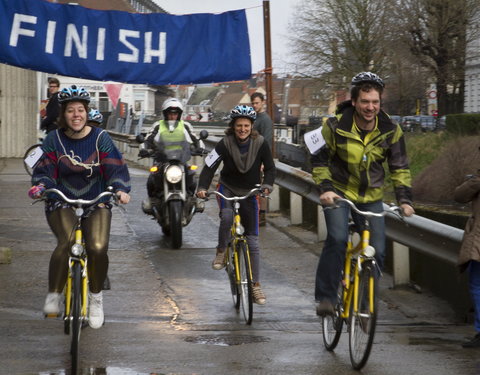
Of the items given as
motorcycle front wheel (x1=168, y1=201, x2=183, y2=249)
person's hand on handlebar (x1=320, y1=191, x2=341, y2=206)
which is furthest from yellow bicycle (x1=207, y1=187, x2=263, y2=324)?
motorcycle front wheel (x1=168, y1=201, x2=183, y2=249)

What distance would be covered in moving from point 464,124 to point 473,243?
111 feet

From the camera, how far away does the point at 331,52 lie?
6562cm

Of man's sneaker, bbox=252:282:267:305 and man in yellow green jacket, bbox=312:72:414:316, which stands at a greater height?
man in yellow green jacket, bbox=312:72:414:316

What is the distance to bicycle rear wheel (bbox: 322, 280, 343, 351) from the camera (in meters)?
7.33

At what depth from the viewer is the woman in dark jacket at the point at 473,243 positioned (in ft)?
26.1

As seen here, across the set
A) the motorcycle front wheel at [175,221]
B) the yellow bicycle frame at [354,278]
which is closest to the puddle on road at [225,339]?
the yellow bicycle frame at [354,278]

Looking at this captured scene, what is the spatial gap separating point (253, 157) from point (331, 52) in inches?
2237

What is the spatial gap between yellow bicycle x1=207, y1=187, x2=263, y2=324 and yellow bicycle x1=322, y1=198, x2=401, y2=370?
1341 mm

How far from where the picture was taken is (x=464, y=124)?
41062 mm

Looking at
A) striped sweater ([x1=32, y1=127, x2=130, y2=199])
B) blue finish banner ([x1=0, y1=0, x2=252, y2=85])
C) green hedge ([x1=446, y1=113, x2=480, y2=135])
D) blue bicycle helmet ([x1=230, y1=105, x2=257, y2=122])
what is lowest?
striped sweater ([x1=32, y1=127, x2=130, y2=199])

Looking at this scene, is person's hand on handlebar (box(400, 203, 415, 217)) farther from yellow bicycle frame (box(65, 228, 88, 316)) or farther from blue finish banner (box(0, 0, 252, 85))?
blue finish banner (box(0, 0, 252, 85))

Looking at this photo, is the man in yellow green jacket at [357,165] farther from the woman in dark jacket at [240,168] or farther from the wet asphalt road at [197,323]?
the woman in dark jacket at [240,168]

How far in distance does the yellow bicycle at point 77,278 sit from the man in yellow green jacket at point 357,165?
4.81 feet

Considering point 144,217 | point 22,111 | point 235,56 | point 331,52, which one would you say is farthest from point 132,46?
point 331,52
